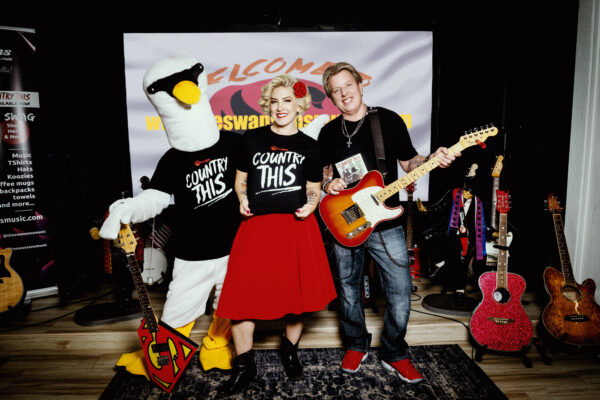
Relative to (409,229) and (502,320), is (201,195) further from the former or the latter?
(502,320)

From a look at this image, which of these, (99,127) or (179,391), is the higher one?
(99,127)

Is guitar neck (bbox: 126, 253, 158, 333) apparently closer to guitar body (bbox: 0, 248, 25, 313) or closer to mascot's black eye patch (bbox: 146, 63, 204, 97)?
mascot's black eye patch (bbox: 146, 63, 204, 97)

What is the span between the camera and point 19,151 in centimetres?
271

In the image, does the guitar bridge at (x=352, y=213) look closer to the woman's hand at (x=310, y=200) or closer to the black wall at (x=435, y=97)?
the woman's hand at (x=310, y=200)

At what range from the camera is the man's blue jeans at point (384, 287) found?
1.80 meters

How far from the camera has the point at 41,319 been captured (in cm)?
242

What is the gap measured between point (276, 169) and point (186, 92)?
22.4 inches

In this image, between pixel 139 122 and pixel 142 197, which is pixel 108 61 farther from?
pixel 142 197

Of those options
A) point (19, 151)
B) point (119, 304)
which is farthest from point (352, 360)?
point (19, 151)

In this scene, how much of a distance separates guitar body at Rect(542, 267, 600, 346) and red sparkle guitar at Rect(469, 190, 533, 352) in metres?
0.16

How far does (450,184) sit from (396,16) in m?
1.60

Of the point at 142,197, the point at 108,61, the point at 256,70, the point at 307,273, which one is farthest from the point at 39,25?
the point at 307,273

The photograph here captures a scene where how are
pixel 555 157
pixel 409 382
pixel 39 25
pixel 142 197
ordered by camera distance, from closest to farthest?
pixel 142 197 < pixel 409 382 < pixel 555 157 < pixel 39 25

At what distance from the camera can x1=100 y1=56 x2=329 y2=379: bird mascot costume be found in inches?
66.6
